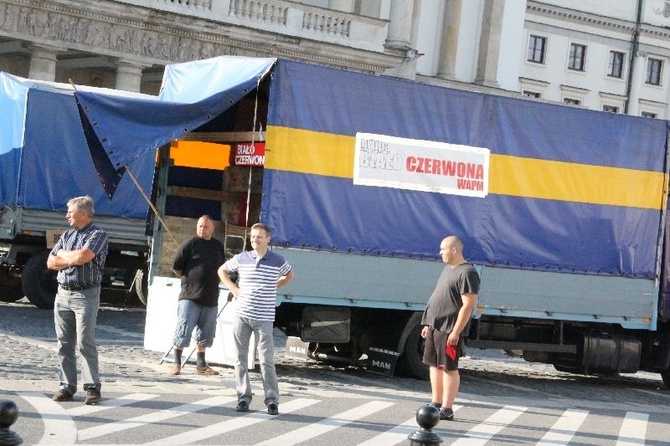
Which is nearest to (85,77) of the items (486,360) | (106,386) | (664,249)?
(486,360)

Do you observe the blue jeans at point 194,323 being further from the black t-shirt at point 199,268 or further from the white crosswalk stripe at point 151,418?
the white crosswalk stripe at point 151,418

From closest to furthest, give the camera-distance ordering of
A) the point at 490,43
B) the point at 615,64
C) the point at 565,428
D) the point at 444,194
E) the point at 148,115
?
the point at 565,428
the point at 148,115
the point at 444,194
the point at 490,43
the point at 615,64

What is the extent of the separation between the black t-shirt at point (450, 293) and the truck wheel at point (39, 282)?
12.4 meters

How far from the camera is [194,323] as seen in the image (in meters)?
17.8

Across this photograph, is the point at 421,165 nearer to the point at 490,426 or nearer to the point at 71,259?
the point at 490,426

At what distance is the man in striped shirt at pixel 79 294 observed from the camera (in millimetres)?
14242

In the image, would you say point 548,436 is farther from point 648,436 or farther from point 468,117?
point 468,117

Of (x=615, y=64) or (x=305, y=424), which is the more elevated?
(x=615, y=64)

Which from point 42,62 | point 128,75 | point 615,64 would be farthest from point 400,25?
point 615,64

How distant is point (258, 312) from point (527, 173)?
258 inches

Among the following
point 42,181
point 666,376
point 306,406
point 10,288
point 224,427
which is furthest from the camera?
point 10,288

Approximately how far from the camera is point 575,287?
20.8 m

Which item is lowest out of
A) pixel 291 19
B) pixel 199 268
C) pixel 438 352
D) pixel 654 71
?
pixel 438 352

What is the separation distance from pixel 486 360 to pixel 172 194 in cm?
680
